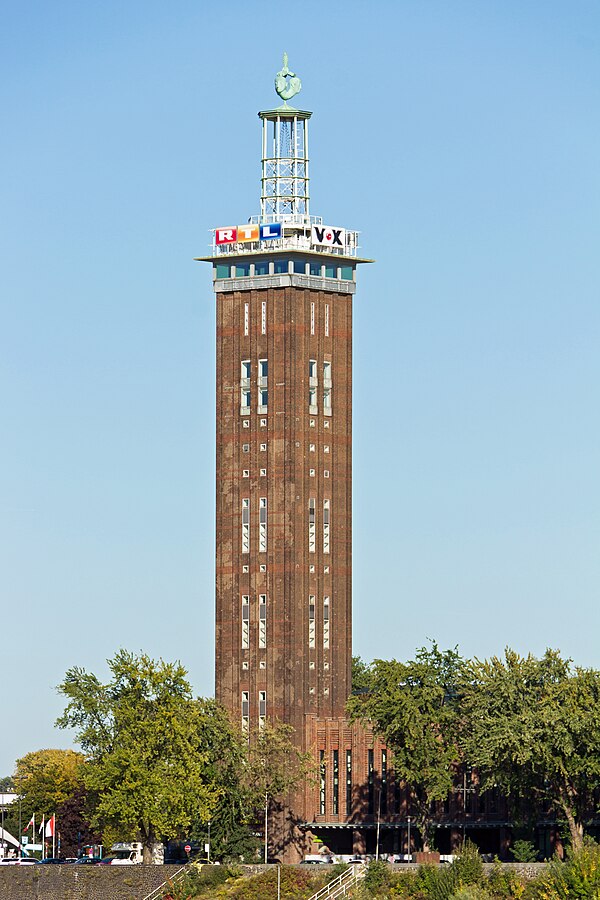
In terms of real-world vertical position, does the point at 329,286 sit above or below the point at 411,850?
above

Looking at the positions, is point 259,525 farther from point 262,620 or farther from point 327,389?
point 327,389

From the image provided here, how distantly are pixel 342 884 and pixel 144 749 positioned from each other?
20.7 m

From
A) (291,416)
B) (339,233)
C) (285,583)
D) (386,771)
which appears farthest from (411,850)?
(339,233)

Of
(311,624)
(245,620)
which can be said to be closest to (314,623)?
(311,624)

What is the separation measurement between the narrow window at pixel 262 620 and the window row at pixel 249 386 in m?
15.5

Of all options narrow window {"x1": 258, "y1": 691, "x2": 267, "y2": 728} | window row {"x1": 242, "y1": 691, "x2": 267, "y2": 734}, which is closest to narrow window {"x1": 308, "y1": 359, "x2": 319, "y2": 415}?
narrow window {"x1": 258, "y1": 691, "x2": 267, "y2": 728}

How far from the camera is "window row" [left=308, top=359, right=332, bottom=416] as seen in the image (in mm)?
185125

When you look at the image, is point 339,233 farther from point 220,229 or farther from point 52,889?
point 52,889

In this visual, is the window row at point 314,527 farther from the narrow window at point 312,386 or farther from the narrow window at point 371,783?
the narrow window at point 371,783

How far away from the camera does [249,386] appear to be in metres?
186

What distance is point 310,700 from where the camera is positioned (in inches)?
7165

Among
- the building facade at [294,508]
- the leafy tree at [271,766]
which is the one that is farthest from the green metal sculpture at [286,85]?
the leafy tree at [271,766]

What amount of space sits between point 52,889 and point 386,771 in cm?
3017

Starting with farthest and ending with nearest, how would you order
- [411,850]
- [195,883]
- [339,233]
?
[339,233] → [411,850] → [195,883]
